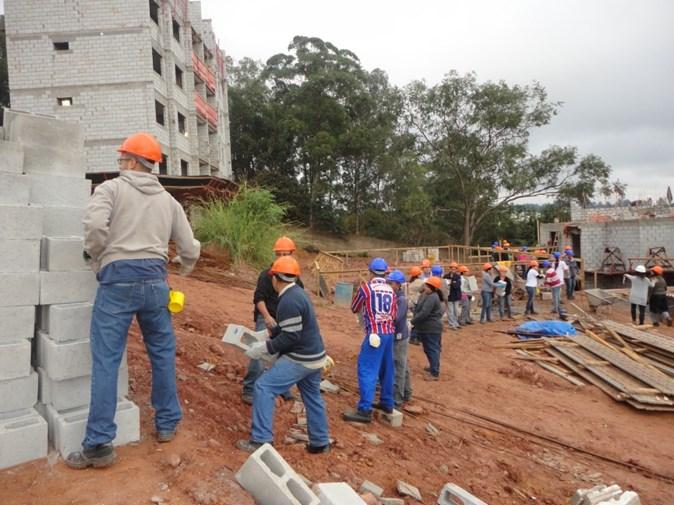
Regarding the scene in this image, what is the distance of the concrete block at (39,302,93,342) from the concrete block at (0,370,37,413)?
337 mm

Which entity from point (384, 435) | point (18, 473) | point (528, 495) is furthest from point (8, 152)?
point (528, 495)

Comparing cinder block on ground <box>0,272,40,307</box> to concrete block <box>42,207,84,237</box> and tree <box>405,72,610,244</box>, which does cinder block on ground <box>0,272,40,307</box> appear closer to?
concrete block <box>42,207,84,237</box>

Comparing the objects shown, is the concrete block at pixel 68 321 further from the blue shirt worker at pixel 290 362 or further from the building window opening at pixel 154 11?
the building window opening at pixel 154 11

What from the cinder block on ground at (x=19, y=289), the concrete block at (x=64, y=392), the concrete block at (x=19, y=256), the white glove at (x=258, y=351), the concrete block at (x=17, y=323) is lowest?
the concrete block at (x=64, y=392)

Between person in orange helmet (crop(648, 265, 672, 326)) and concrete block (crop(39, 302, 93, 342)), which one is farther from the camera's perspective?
person in orange helmet (crop(648, 265, 672, 326))

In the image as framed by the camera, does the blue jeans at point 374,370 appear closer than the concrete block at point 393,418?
Yes

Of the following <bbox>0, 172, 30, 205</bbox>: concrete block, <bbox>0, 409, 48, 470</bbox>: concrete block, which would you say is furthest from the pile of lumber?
<bbox>0, 172, 30, 205</bbox>: concrete block

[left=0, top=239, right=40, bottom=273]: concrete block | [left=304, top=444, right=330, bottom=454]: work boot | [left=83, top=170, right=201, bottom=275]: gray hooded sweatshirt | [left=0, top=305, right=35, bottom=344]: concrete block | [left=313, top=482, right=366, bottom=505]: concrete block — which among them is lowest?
[left=304, top=444, right=330, bottom=454]: work boot

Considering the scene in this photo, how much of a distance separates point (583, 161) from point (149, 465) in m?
32.2

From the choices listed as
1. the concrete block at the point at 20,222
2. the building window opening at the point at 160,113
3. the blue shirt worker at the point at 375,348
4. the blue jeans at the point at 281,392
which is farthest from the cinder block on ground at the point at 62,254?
the building window opening at the point at 160,113

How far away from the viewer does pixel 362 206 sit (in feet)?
114

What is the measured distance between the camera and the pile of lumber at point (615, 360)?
781 cm

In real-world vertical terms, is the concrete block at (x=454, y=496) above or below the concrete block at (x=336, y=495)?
below

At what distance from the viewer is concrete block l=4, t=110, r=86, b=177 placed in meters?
3.46
